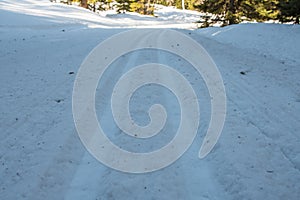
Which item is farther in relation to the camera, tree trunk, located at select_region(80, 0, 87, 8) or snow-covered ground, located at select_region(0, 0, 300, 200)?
tree trunk, located at select_region(80, 0, 87, 8)

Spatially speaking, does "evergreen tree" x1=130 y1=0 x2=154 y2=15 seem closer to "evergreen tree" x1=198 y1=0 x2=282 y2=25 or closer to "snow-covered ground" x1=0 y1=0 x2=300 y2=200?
"evergreen tree" x1=198 y1=0 x2=282 y2=25

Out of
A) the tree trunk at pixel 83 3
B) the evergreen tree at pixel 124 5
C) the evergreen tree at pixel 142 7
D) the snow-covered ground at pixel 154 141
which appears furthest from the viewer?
the evergreen tree at pixel 142 7

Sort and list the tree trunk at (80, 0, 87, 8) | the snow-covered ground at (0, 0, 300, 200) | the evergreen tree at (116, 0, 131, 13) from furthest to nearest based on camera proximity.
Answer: the evergreen tree at (116, 0, 131, 13), the tree trunk at (80, 0, 87, 8), the snow-covered ground at (0, 0, 300, 200)

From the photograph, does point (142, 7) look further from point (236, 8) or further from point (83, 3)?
point (236, 8)

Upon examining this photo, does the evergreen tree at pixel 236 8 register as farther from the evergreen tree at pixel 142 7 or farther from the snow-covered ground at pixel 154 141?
the evergreen tree at pixel 142 7

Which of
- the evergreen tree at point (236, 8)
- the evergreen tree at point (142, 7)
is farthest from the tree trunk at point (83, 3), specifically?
the evergreen tree at point (236, 8)

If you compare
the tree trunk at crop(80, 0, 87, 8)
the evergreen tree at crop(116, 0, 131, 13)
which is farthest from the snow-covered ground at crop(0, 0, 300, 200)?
the evergreen tree at crop(116, 0, 131, 13)

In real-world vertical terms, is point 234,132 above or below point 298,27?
below

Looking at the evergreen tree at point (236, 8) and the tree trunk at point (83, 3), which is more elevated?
the tree trunk at point (83, 3)

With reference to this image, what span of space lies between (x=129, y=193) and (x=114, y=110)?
276cm

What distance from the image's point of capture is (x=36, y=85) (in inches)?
309

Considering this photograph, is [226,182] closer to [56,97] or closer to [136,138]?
[136,138]

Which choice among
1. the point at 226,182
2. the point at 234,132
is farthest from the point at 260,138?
the point at 226,182

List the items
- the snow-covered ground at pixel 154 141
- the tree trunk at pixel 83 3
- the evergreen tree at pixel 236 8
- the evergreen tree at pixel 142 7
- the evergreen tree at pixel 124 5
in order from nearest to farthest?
the snow-covered ground at pixel 154 141, the evergreen tree at pixel 236 8, the tree trunk at pixel 83 3, the evergreen tree at pixel 124 5, the evergreen tree at pixel 142 7
